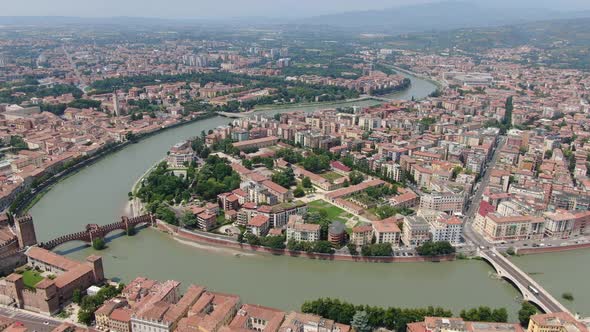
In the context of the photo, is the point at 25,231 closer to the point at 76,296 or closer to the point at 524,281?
the point at 76,296

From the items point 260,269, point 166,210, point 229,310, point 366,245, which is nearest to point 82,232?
point 166,210

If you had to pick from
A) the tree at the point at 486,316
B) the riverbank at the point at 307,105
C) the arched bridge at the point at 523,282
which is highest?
the tree at the point at 486,316

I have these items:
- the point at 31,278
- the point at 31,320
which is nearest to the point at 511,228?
the point at 31,320

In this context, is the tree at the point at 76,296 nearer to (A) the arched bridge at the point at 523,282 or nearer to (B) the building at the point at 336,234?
(B) the building at the point at 336,234

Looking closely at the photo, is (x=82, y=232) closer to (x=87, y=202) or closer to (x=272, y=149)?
(x=87, y=202)

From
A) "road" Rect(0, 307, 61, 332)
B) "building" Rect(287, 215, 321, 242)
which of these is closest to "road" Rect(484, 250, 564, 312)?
"building" Rect(287, 215, 321, 242)

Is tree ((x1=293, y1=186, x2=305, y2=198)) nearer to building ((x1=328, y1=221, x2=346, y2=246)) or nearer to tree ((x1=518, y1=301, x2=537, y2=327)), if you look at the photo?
building ((x1=328, y1=221, x2=346, y2=246))

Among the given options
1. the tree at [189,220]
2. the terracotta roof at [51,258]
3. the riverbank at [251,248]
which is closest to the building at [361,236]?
the riverbank at [251,248]

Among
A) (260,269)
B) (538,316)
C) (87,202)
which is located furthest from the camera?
(87,202)
